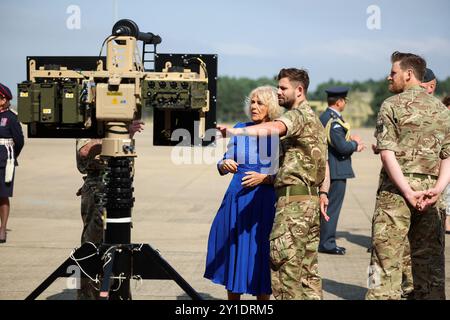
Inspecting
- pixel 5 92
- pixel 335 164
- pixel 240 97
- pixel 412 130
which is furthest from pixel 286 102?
pixel 240 97

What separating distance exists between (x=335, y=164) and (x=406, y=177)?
13.3 feet

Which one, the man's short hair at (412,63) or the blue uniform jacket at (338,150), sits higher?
the man's short hair at (412,63)

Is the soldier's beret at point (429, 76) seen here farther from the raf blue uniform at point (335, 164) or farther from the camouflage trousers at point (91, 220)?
the camouflage trousers at point (91, 220)

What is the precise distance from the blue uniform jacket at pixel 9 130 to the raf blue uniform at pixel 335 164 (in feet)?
12.0

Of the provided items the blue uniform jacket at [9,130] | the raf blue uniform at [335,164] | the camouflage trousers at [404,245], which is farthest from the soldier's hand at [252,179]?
the blue uniform jacket at [9,130]

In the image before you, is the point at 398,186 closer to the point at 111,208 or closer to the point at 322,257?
the point at 111,208

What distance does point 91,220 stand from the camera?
602 centimetres

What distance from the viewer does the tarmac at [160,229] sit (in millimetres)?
7020

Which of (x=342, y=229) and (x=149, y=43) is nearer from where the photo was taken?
(x=149, y=43)

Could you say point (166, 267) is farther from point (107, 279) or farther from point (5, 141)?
point (5, 141)

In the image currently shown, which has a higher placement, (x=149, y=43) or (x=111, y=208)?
(x=149, y=43)
